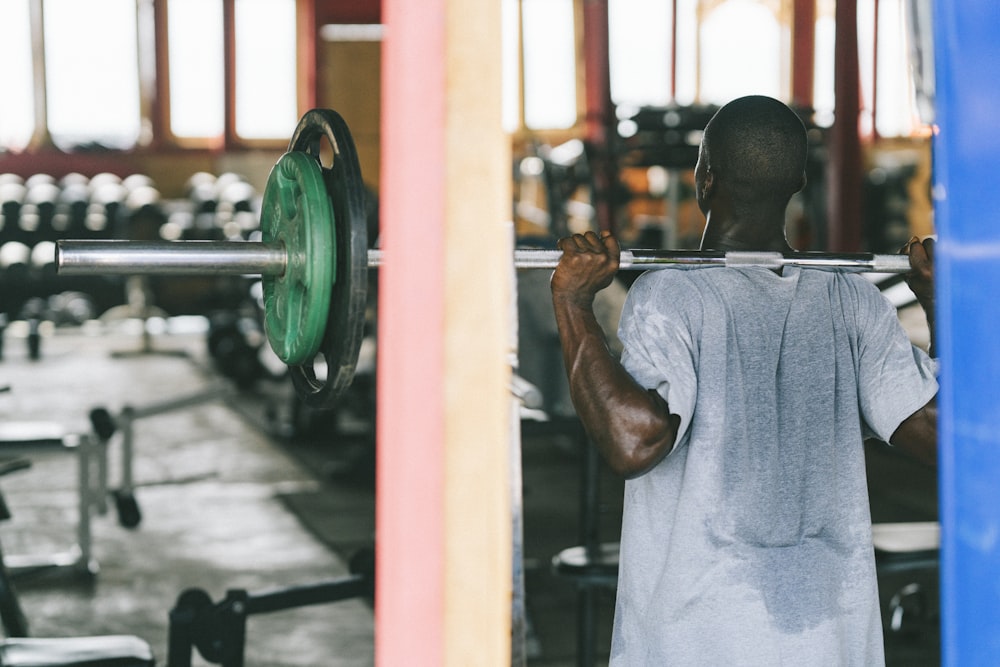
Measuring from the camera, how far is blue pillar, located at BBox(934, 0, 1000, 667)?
72 cm

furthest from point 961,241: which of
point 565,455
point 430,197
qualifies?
point 565,455

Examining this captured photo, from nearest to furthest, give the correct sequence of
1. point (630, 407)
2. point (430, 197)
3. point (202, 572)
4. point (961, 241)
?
point (430, 197), point (961, 241), point (630, 407), point (202, 572)

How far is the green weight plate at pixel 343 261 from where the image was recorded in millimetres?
1048

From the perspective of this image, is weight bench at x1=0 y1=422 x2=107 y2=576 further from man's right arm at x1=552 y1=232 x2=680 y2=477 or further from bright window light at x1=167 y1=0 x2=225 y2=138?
bright window light at x1=167 y1=0 x2=225 y2=138

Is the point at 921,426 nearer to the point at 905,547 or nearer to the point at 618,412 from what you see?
the point at 618,412

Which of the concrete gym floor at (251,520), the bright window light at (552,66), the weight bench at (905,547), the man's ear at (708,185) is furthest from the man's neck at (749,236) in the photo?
the bright window light at (552,66)

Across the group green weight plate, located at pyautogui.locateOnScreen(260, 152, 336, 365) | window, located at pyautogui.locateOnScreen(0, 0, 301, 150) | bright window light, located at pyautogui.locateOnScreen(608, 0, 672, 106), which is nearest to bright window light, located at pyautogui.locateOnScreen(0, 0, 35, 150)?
window, located at pyautogui.locateOnScreen(0, 0, 301, 150)

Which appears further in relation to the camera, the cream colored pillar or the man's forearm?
the man's forearm

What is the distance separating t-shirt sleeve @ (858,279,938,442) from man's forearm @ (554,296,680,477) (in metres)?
0.24

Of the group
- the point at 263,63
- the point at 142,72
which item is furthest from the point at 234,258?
the point at 263,63

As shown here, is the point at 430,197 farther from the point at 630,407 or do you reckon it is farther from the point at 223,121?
the point at 223,121

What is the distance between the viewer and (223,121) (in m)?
9.92

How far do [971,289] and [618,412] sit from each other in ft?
1.38

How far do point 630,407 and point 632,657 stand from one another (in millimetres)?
249
